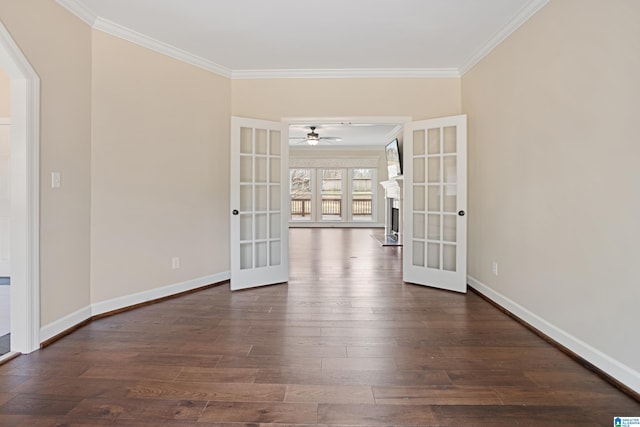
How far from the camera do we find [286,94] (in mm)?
4766

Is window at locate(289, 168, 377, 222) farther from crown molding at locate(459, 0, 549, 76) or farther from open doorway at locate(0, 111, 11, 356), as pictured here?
open doorway at locate(0, 111, 11, 356)

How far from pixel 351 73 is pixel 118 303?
3.74 metres

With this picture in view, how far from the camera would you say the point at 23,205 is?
103 inches

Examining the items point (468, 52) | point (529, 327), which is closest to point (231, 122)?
point (468, 52)

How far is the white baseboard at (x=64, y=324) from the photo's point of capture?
2.78 m

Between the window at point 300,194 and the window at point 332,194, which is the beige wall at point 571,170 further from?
the window at point 300,194

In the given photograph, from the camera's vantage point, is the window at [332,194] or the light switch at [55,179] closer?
the light switch at [55,179]

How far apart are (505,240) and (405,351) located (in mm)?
1691

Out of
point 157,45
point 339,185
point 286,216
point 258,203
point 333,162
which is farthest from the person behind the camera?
point 339,185

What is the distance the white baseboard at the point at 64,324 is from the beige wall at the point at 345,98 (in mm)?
2848

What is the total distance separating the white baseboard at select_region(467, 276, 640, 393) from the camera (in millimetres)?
2111

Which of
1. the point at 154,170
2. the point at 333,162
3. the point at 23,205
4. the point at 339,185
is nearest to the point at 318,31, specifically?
the point at 154,170

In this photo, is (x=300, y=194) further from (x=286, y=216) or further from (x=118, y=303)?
(x=118, y=303)

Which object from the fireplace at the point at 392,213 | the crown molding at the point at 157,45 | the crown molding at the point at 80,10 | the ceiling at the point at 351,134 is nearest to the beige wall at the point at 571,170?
the crown molding at the point at 157,45
